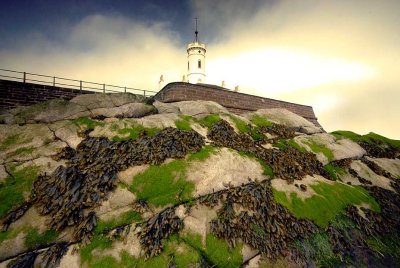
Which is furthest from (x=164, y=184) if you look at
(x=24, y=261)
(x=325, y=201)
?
(x=325, y=201)

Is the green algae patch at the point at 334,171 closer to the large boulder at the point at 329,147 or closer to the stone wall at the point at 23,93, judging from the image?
the large boulder at the point at 329,147

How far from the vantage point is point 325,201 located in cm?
971

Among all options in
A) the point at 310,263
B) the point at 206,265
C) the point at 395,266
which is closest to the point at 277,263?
the point at 310,263

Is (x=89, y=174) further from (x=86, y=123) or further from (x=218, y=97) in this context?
(x=218, y=97)

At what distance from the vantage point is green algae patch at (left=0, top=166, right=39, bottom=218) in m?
7.30

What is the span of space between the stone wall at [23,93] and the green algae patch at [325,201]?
1658 centimetres

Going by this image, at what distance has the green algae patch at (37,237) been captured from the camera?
21.4ft

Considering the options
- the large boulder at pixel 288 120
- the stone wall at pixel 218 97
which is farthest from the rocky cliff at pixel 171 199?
the stone wall at pixel 218 97

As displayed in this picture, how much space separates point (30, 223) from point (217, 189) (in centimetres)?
579

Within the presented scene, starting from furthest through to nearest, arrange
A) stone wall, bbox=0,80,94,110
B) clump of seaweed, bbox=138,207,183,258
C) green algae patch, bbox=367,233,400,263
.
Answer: stone wall, bbox=0,80,94,110 → green algae patch, bbox=367,233,400,263 → clump of seaweed, bbox=138,207,183,258

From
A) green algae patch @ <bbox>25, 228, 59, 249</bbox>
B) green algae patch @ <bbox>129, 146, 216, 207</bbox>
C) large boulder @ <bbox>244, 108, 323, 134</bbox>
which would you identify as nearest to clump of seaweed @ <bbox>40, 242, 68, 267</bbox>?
green algae patch @ <bbox>25, 228, 59, 249</bbox>

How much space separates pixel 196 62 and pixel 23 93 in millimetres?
40183

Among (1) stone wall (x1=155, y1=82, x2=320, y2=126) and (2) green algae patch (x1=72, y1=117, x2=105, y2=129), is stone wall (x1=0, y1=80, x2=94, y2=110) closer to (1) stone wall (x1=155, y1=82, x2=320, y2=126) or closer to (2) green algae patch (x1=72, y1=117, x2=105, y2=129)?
(2) green algae patch (x1=72, y1=117, x2=105, y2=129)

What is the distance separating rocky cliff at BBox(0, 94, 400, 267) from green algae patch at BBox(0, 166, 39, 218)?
3 cm
